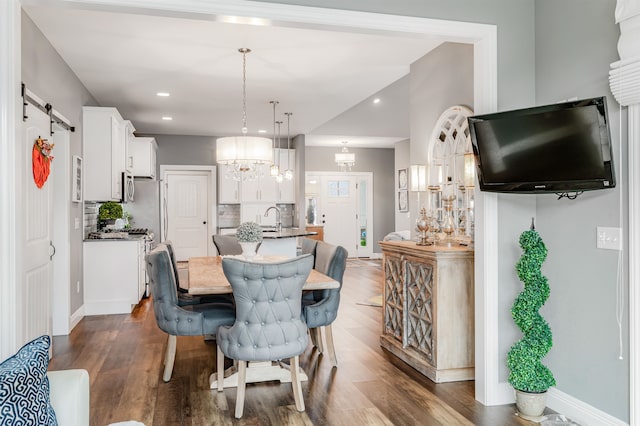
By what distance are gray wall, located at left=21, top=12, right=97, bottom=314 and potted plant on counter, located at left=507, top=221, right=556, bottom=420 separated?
3724 mm

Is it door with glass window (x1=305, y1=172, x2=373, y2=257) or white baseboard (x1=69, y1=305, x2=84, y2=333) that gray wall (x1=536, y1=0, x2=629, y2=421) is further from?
door with glass window (x1=305, y1=172, x2=373, y2=257)

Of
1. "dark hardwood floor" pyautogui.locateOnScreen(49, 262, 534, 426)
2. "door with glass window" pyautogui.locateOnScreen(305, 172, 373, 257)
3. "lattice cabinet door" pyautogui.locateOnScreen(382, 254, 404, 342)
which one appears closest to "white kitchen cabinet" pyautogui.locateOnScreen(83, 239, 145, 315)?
"dark hardwood floor" pyautogui.locateOnScreen(49, 262, 534, 426)

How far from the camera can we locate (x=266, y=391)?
3.37 m

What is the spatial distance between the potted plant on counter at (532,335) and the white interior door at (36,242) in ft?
10.8

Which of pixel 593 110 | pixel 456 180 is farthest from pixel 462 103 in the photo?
pixel 593 110

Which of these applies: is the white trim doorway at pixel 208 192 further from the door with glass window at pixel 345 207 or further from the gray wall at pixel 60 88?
the gray wall at pixel 60 88

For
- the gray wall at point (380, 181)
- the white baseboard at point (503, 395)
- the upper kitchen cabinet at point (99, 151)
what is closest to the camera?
the white baseboard at point (503, 395)

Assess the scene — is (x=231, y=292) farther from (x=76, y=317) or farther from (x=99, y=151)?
(x=99, y=151)

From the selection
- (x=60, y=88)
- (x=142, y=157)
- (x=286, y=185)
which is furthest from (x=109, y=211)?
(x=286, y=185)

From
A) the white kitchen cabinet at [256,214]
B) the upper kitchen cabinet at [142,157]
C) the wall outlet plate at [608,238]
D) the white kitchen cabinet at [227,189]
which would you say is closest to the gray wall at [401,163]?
the white kitchen cabinet at [256,214]

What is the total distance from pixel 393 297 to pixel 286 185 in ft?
19.4

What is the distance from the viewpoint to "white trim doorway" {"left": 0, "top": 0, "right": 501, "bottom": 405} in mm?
2365

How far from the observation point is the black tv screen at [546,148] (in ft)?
7.96

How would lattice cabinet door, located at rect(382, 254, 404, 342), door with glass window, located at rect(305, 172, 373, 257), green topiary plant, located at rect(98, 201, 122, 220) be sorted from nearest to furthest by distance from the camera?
1. lattice cabinet door, located at rect(382, 254, 404, 342)
2. green topiary plant, located at rect(98, 201, 122, 220)
3. door with glass window, located at rect(305, 172, 373, 257)
